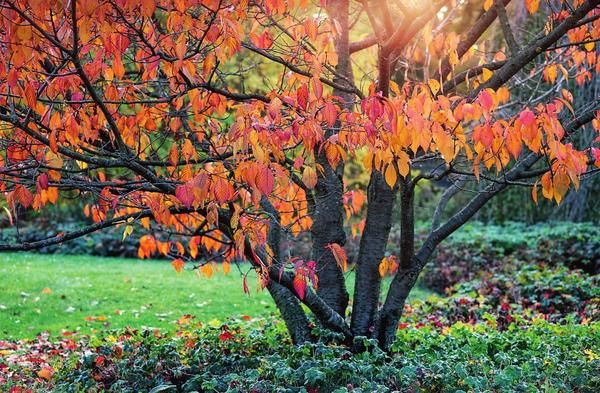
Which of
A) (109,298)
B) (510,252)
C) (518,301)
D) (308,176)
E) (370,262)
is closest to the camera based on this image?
(308,176)

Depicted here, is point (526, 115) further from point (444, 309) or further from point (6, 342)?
point (6, 342)

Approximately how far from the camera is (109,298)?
27.9 feet

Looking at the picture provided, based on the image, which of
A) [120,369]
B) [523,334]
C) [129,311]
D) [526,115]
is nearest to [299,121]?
[526,115]

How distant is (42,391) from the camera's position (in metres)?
4.00

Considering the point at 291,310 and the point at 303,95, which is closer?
the point at 303,95

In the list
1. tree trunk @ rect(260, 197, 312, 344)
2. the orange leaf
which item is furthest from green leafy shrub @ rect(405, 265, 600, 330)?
the orange leaf

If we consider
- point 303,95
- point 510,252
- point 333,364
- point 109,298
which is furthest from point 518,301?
point 303,95

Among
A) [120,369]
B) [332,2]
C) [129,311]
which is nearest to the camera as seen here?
[120,369]

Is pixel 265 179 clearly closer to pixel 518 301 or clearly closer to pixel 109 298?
pixel 518 301

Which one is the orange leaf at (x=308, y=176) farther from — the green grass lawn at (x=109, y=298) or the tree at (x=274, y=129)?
the green grass lawn at (x=109, y=298)

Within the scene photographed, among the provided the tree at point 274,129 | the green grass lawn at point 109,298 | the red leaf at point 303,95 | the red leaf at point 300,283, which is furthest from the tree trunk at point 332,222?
the green grass lawn at point 109,298

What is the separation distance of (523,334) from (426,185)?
12.8 metres

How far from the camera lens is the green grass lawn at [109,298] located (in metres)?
7.23

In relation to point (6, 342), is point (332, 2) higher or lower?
higher
